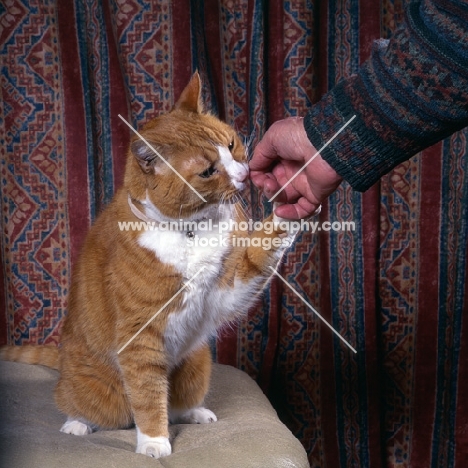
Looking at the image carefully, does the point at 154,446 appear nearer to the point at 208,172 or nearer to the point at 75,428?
the point at 75,428

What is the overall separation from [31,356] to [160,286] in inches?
27.4

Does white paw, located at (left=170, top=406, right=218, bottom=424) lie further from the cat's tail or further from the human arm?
the human arm

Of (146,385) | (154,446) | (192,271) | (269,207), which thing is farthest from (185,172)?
(269,207)

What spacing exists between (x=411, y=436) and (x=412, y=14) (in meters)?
1.58

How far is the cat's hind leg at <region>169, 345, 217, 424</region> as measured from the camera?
1628 mm

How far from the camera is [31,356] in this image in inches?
76.5

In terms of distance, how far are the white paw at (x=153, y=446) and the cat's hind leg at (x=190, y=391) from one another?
0.20 meters

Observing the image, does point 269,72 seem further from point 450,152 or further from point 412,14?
point 412,14

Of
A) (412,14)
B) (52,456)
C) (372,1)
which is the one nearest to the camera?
(412,14)

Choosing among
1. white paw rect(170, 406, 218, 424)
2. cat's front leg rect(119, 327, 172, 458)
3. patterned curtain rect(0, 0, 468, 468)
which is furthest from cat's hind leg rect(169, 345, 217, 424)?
patterned curtain rect(0, 0, 468, 468)

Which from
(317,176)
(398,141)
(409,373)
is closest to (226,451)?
(317,176)

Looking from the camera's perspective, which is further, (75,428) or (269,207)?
(269,207)

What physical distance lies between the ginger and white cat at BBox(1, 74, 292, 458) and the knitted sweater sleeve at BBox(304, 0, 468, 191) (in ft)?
0.81

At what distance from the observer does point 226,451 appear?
135cm
